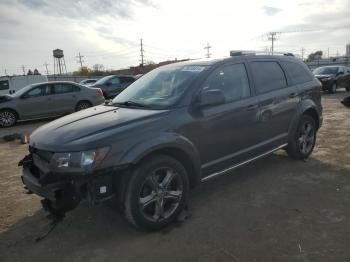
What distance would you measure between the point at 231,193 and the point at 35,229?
2456 millimetres

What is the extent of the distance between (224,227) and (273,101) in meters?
2.18

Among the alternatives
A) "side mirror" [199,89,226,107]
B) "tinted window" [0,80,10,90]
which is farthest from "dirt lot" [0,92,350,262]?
"tinted window" [0,80,10,90]

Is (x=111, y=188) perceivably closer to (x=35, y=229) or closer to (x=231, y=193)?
(x=35, y=229)

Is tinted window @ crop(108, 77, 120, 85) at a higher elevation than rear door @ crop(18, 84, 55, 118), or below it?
higher

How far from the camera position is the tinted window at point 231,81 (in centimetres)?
443

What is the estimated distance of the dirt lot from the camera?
10.9 ft

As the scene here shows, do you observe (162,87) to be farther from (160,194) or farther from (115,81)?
(115,81)

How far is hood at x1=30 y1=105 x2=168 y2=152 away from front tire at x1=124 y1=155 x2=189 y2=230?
422 mm

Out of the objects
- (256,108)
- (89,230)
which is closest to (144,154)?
(89,230)

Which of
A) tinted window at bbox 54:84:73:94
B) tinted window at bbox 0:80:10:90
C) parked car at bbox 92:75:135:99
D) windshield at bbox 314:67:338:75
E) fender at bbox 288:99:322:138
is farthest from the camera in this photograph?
tinted window at bbox 0:80:10:90

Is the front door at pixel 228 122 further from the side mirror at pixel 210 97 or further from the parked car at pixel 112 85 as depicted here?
the parked car at pixel 112 85

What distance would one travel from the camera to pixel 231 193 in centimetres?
473

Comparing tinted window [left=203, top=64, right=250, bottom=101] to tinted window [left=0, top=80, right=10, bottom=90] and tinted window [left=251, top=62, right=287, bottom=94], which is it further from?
tinted window [left=0, top=80, right=10, bottom=90]

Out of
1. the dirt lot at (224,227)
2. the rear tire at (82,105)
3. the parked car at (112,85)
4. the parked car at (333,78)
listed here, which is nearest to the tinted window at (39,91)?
the rear tire at (82,105)
